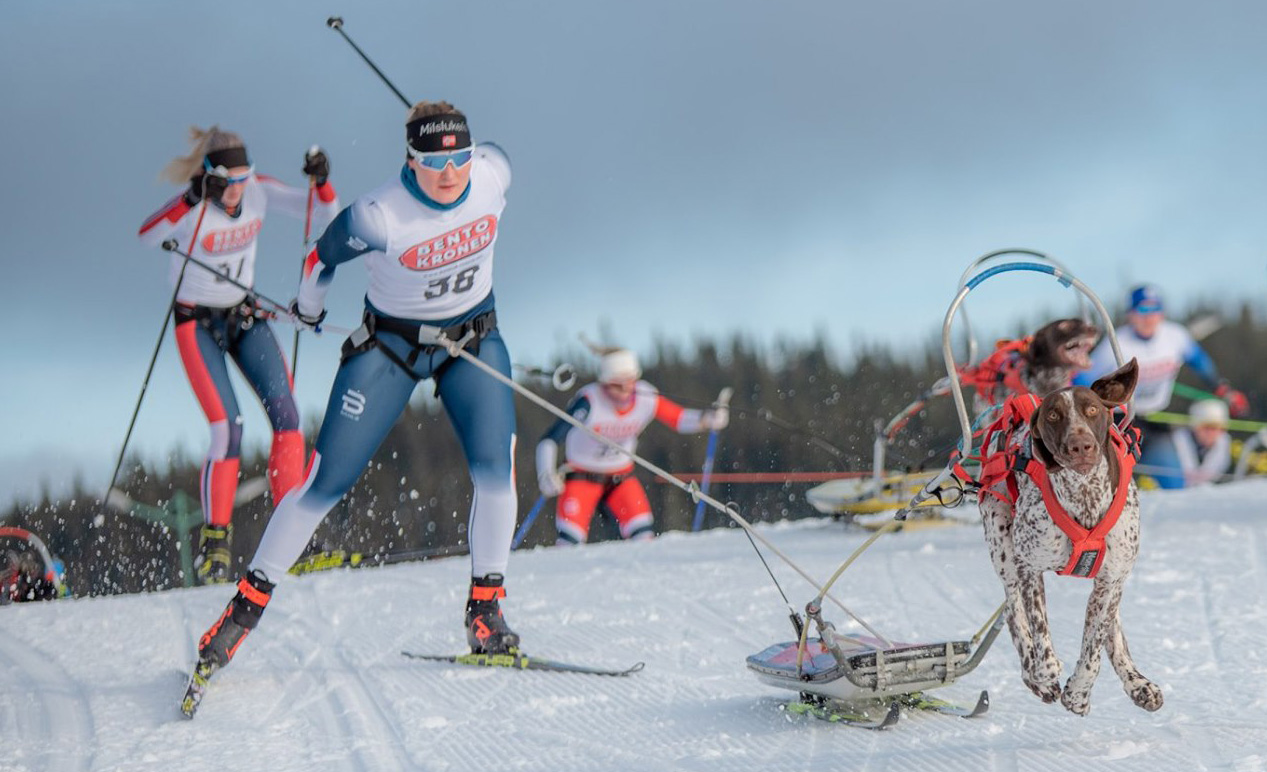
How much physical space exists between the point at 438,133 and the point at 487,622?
2.05m

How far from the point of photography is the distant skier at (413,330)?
5.14 metres

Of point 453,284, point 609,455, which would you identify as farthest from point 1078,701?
point 609,455

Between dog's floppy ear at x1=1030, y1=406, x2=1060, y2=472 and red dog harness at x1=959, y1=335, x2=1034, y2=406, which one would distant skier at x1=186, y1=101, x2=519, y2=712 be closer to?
red dog harness at x1=959, y1=335, x2=1034, y2=406

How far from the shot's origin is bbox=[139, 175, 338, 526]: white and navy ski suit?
8023 millimetres

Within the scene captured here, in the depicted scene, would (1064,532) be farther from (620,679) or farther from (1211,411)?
(1211,411)

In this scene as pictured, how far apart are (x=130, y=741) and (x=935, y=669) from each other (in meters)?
2.89

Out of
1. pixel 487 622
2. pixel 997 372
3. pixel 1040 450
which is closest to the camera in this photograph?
pixel 1040 450

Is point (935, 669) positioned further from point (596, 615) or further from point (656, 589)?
point (656, 589)

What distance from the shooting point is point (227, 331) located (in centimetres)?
819

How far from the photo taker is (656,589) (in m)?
7.50

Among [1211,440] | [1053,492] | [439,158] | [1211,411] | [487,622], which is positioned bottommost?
[1211,440]

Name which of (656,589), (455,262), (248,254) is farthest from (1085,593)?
(248,254)

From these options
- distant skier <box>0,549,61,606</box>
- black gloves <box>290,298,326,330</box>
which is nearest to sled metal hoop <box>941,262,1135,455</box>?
black gloves <box>290,298,326,330</box>

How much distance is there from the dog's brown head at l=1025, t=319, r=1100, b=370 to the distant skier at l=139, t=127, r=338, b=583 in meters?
4.85
